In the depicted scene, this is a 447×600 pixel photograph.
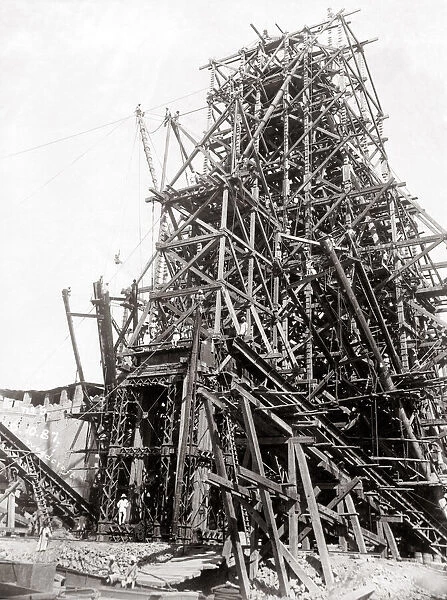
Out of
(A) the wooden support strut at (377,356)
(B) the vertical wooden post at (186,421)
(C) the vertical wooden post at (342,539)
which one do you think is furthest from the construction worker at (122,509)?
(A) the wooden support strut at (377,356)

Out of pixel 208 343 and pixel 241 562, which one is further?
pixel 208 343

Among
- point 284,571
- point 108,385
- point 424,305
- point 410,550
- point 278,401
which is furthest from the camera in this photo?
point 108,385

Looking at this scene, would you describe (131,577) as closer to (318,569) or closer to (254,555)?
(254,555)

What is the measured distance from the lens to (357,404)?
66.6ft

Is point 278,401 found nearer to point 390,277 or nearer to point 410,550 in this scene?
point 410,550

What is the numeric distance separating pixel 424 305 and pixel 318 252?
188 inches

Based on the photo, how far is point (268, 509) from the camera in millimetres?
→ 11492

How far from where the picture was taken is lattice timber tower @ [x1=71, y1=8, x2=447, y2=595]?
12734mm

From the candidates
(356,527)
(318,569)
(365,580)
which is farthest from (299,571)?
(356,527)

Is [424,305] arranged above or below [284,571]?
above

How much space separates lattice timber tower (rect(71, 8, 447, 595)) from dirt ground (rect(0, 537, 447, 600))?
401mm

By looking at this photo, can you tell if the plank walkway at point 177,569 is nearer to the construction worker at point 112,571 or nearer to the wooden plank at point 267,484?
the construction worker at point 112,571

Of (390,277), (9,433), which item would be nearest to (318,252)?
(390,277)

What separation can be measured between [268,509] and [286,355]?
789cm
